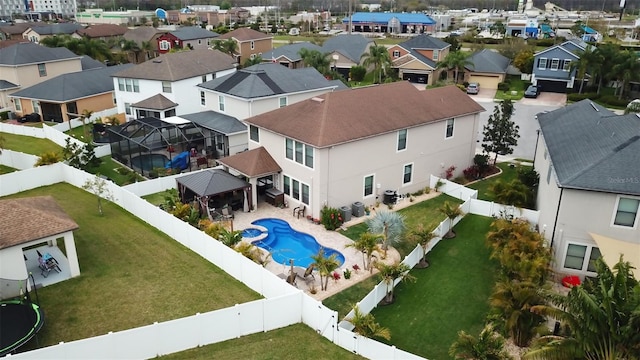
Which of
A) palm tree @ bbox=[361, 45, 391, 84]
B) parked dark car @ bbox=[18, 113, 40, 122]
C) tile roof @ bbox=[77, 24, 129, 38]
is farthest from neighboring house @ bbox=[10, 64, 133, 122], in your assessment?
tile roof @ bbox=[77, 24, 129, 38]

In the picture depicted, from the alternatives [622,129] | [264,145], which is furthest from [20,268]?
[622,129]

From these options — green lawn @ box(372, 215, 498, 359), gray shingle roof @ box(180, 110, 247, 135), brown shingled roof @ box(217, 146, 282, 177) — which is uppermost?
gray shingle roof @ box(180, 110, 247, 135)

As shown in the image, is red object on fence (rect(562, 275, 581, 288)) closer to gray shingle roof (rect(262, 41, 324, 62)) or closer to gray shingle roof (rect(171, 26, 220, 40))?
gray shingle roof (rect(262, 41, 324, 62))

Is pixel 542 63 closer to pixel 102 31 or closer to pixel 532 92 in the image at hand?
pixel 532 92

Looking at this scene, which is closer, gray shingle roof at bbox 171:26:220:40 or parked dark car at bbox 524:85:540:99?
parked dark car at bbox 524:85:540:99

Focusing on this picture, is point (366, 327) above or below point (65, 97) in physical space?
below

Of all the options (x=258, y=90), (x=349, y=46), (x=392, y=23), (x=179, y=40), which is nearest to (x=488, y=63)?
(x=349, y=46)
